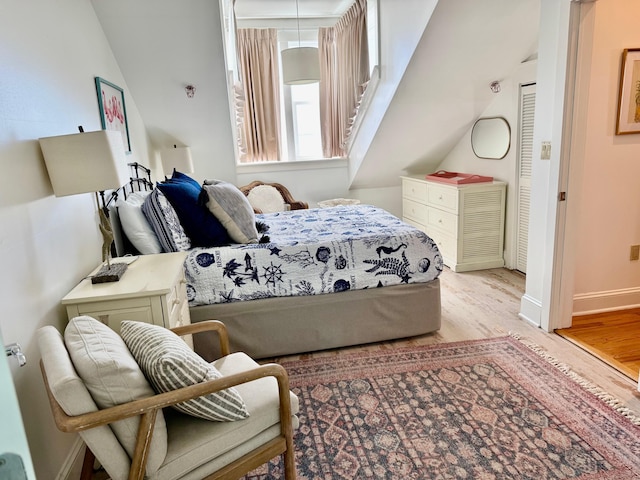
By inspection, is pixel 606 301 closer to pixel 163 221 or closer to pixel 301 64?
pixel 163 221

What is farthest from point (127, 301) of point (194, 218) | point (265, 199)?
point (265, 199)

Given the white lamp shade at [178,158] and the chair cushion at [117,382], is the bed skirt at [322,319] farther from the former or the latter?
the white lamp shade at [178,158]

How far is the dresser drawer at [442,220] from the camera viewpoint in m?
4.17

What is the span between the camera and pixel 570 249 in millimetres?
2789

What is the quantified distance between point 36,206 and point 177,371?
953 mm

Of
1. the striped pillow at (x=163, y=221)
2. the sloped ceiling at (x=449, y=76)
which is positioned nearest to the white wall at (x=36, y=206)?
the striped pillow at (x=163, y=221)

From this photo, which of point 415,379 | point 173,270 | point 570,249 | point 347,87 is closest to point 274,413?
point 173,270

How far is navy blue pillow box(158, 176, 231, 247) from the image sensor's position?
264 centimetres

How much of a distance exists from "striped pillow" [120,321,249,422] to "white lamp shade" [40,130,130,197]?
0.66 metres

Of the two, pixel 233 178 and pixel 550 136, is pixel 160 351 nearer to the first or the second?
pixel 550 136

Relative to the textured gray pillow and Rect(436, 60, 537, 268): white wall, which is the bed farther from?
Rect(436, 60, 537, 268): white wall

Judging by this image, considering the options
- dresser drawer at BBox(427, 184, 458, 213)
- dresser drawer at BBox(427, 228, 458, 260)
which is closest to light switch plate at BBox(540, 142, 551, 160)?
dresser drawer at BBox(427, 184, 458, 213)

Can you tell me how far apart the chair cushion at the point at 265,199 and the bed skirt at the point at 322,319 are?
2.24 m

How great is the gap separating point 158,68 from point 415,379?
294cm
